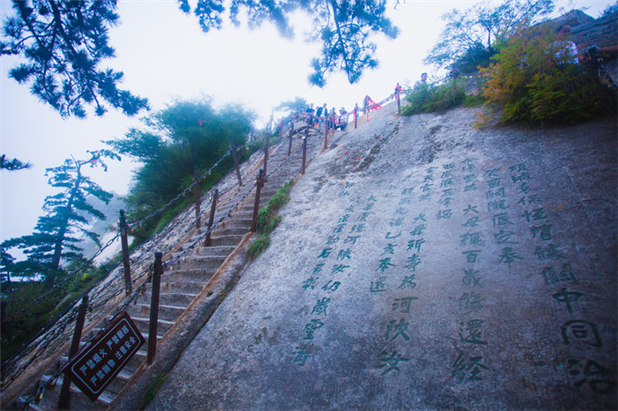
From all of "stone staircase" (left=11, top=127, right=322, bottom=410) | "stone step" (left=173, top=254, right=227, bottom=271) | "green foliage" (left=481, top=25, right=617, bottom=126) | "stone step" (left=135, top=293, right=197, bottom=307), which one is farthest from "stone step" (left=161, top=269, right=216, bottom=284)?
"green foliage" (left=481, top=25, right=617, bottom=126)

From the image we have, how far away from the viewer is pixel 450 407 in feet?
6.30

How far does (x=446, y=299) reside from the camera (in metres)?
2.61

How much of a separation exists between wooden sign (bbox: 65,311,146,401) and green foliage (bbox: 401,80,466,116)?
8.76 m

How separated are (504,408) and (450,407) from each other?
0.35 metres

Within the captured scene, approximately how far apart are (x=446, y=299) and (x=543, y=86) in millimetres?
4311

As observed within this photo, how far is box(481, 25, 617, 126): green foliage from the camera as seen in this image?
12.8ft

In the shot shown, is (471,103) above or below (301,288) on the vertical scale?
above

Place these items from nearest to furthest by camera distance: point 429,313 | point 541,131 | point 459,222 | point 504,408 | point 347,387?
point 504,408 < point 347,387 < point 429,313 < point 459,222 < point 541,131

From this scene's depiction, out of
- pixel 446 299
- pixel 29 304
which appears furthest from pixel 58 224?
pixel 446 299

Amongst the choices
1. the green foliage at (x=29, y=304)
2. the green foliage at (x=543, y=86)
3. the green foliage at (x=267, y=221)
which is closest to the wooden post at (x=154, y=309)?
the green foliage at (x=267, y=221)

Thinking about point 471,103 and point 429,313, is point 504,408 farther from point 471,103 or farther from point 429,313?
point 471,103

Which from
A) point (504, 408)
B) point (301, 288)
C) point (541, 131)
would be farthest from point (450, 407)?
point (541, 131)

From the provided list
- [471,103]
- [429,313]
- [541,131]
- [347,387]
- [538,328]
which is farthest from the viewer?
[471,103]

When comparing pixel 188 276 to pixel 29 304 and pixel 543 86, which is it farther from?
pixel 543 86
